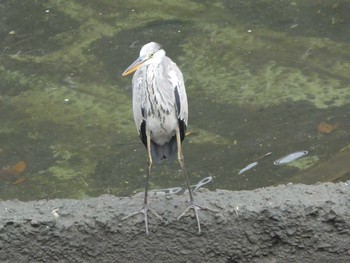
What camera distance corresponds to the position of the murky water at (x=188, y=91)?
6.29 m

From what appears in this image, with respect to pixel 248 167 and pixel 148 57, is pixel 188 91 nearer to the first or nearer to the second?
pixel 248 167

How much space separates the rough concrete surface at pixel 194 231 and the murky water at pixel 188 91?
4.16ft

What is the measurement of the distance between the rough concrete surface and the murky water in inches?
49.9

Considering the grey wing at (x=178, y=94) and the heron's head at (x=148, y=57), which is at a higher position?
the heron's head at (x=148, y=57)

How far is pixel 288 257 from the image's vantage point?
4742mm

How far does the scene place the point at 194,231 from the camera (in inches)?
186

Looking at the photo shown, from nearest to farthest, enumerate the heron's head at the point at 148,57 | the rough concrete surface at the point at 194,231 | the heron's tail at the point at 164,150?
the rough concrete surface at the point at 194,231, the heron's head at the point at 148,57, the heron's tail at the point at 164,150

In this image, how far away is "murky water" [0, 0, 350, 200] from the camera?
6.29 m

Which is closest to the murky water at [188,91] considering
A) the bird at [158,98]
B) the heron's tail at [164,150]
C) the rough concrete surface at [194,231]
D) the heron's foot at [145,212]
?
the heron's tail at [164,150]

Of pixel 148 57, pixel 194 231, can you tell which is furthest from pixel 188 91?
pixel 194 231

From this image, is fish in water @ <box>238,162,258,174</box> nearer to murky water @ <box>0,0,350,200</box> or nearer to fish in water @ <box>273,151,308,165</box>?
murky water @ <box>0,0,350,200</box>

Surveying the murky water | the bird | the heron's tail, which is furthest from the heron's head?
the murky water

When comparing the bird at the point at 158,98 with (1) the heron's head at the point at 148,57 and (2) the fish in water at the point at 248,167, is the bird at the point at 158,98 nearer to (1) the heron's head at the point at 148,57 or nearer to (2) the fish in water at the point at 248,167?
(1) the heron's head at the point at 148,57

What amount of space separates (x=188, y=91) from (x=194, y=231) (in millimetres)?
2636
